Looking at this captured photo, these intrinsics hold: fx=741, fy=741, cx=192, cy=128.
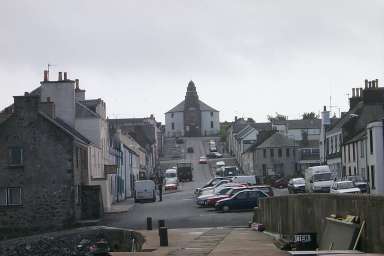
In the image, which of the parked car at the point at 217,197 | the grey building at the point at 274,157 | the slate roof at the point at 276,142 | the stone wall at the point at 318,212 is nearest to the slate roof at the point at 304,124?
the slate roof at the point at 276,142

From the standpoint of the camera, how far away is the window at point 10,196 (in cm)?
5359

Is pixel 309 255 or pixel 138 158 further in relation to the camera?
pixel 138 158

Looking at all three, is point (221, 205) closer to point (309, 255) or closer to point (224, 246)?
point (224, 246)

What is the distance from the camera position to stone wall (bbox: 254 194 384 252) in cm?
1783

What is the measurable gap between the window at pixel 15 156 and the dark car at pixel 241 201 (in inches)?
582

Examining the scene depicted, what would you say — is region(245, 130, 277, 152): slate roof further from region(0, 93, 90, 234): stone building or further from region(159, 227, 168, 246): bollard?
region(159, 227, 168, 246): bollard

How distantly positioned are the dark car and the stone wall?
35.2 feet

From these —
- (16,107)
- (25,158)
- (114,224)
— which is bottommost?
(114,224)

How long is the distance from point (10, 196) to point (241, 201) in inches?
661

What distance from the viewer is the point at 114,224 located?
163 feet

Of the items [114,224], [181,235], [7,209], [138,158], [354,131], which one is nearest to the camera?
[181,235]

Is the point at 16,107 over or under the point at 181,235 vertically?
over

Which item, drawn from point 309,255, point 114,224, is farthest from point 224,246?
point 114,224

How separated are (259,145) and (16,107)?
74.0 meters
